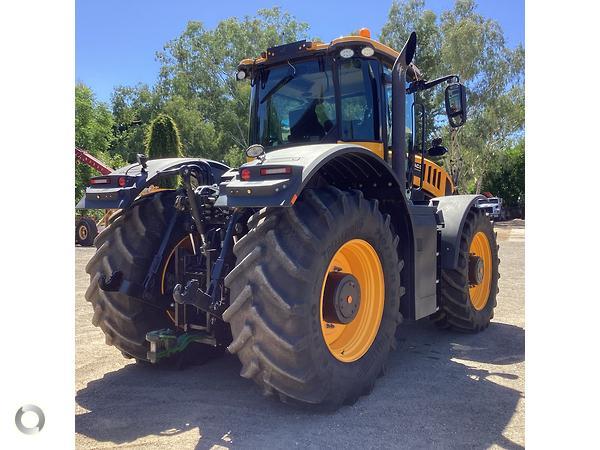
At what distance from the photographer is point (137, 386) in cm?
329

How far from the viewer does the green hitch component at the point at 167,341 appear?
3.03 m

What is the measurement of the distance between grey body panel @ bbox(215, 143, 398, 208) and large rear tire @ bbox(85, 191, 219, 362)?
1043mm

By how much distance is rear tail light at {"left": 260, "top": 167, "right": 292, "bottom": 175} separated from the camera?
99.8 inches

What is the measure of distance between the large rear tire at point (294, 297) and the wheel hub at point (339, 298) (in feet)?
0.12

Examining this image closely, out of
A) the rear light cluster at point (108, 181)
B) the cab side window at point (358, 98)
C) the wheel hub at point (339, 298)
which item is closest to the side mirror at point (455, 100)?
the cab side window at point (358, 98)

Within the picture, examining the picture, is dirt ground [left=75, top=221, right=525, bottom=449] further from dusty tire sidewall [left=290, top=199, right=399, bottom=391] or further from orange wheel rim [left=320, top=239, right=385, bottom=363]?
orange wheel rim [left=320, top=239, right=385, bottom=363]

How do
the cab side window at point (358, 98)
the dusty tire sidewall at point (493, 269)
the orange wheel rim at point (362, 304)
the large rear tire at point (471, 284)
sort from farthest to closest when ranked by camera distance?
1. the dusty tire sidewall at point (493, 269)
2. the large rear tire at point (471, 284)
3. the cab side window at point (358, 98)
4. the orange wheel rim at point (362, 304)

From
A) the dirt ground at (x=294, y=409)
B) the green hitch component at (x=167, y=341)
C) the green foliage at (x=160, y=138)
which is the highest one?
the green foliage at (x=160, y=138)

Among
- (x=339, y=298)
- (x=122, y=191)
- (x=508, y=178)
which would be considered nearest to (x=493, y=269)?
(x=508, y=178)

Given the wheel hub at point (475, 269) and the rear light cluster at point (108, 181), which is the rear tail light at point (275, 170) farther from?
the wheel hub at point (475, 269)

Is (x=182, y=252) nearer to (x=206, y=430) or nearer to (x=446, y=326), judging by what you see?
(x=206, y=430)

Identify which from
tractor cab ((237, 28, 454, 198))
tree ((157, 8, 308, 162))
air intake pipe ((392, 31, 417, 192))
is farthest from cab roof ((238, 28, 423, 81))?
tree ((157, 8, 308, 162))

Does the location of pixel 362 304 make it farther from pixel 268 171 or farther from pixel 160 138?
pixel 160 138

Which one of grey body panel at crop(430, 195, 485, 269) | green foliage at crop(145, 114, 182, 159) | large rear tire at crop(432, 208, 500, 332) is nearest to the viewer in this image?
grey body panel at crop(430, 195, 485, 269)
